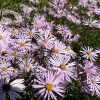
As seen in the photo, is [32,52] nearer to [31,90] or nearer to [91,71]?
[31,90]

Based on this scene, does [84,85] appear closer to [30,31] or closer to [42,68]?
[42,68]

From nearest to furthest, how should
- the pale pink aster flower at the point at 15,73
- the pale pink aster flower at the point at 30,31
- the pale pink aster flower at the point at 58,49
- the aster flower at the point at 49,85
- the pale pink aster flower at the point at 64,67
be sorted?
1. the aster flower at the point at 49,85
2. the pale pink aster flower at the point at 64,67
3. the pale pink aster flower at the point at 15,73
4. the pale pink aster flower at the point at 58,49
5. the pale pink aster flower at the point at 30,31

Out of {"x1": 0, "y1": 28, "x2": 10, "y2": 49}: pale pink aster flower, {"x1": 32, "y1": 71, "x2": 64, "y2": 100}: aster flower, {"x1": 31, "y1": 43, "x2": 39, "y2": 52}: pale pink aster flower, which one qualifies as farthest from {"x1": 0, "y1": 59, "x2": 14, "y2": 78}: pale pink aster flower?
{"x1": 32, "y1": 71, "x2": 64, "y2": 100}: aster flower

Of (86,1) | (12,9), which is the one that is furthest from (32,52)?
(86,1)

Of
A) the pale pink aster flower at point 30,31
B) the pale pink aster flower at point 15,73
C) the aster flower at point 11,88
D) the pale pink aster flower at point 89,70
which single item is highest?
the pale pink aster flower at point 30,31

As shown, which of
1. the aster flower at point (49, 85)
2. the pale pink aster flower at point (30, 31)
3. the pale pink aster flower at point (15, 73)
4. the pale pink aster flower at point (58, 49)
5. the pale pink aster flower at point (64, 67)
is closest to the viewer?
the aster flower at point (49, 85)

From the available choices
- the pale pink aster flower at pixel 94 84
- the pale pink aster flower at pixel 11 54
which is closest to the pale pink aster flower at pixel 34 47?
the pale pink aster flower at pixel 11 54

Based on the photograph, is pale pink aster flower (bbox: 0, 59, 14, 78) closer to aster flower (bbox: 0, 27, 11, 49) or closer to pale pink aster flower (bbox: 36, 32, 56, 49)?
aster flower (bbox: 0, 27, 11, 49)

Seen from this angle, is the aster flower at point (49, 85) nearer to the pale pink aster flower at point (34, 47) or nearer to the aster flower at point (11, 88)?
the aster flower at point (11, 88)
